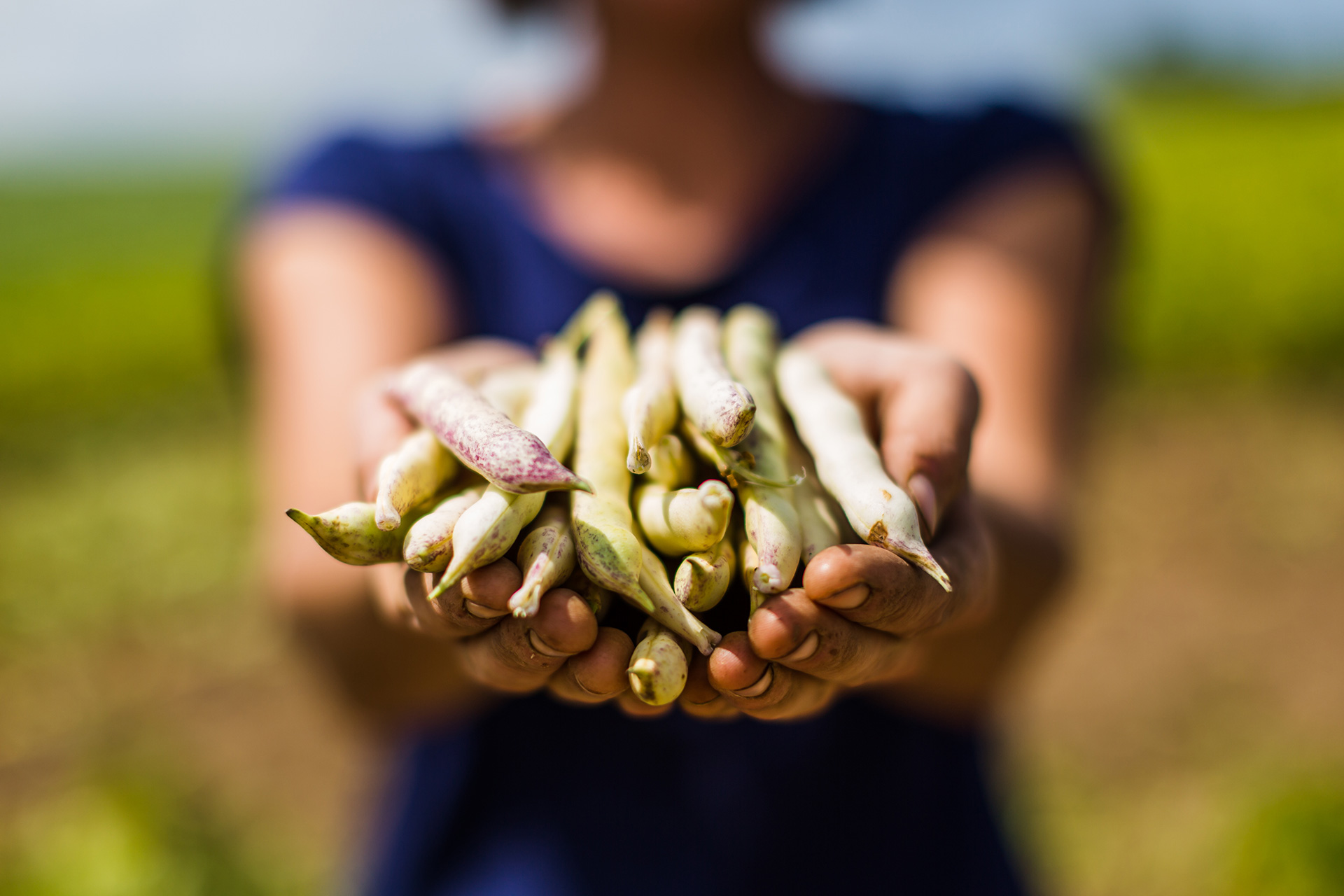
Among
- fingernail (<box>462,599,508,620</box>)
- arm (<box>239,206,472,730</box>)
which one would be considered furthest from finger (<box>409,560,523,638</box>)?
arm (<box>239,206,472,730</box>)

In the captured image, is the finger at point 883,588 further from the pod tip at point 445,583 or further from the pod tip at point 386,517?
the pod tip at point 386,517

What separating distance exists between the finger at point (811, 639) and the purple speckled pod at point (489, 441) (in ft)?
1.02

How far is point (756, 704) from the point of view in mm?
1309

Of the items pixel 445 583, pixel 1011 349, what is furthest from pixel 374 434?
pixel 1011 349

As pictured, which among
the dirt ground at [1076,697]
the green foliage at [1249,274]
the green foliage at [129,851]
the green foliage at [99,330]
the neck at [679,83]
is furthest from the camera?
the green foliage at [99,330]

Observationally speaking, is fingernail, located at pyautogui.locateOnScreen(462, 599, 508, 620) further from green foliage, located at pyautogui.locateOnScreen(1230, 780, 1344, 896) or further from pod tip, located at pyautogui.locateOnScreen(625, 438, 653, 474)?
green foliage, located at pyautogui.locateOnScreen(1230, 780, 1344, 896)

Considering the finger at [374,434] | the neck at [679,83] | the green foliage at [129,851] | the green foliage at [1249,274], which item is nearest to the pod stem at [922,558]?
the finger at [374,434]

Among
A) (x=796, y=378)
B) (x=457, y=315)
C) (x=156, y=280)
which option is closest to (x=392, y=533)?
(x=796, y=378)

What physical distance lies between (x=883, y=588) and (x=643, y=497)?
1.26ft

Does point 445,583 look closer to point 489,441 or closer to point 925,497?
point 489,441

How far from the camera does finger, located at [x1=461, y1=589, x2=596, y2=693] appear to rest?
1244 millimetres

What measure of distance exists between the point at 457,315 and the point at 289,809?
462cm

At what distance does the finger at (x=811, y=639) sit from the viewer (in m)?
1.25

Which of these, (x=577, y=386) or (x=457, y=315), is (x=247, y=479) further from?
(x=577, y=386)
